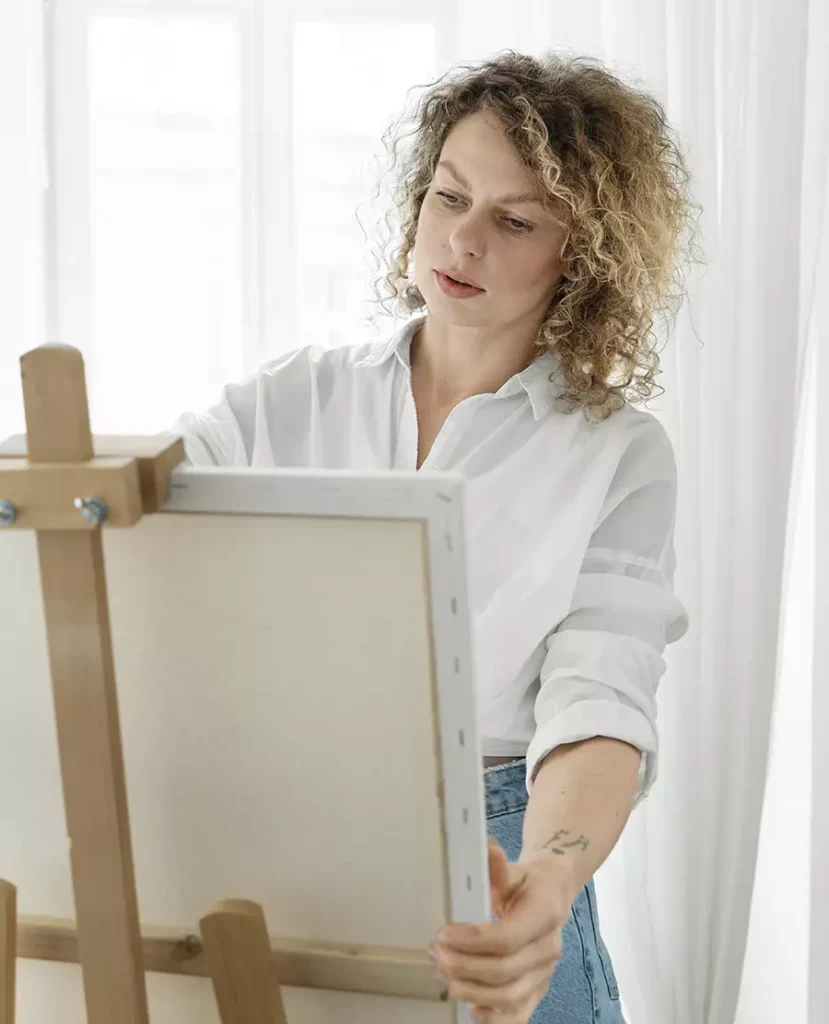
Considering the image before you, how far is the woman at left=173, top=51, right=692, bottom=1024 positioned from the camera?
1.12 metres

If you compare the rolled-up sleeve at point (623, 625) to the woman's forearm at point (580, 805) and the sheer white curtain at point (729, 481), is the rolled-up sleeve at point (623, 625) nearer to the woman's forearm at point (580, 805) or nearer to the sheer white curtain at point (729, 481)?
the woman's forearm at point (580, 805)

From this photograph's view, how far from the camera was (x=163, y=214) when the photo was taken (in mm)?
1888

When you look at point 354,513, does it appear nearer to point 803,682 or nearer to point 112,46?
point 803,682

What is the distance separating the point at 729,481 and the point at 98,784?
3.30 ft

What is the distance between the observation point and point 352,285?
6.29ft

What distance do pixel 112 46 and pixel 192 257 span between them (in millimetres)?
352

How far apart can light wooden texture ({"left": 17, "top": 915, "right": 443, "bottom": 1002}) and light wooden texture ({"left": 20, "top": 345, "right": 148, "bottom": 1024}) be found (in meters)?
0.03

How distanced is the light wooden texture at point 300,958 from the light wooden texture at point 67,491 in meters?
0.29

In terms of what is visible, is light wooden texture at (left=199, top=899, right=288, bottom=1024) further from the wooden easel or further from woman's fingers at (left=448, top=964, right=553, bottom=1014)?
woman's fingers at (left=448, top=964, right=553, bottom=1014)

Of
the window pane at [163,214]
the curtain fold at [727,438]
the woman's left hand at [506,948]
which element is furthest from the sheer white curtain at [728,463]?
the woman's left hand at [506,948]

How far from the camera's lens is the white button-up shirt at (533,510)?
1074 millimetres

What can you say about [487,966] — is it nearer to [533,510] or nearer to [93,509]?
[93,509]

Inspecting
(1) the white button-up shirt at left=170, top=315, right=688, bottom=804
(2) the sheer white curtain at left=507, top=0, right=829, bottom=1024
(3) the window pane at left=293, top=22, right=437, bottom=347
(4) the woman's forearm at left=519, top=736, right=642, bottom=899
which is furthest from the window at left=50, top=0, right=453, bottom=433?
(4) the woman's forearm at left=519, top=736, right=642, bottom=899

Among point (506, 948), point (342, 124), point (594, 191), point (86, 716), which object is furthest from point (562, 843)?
point (342, 124)
